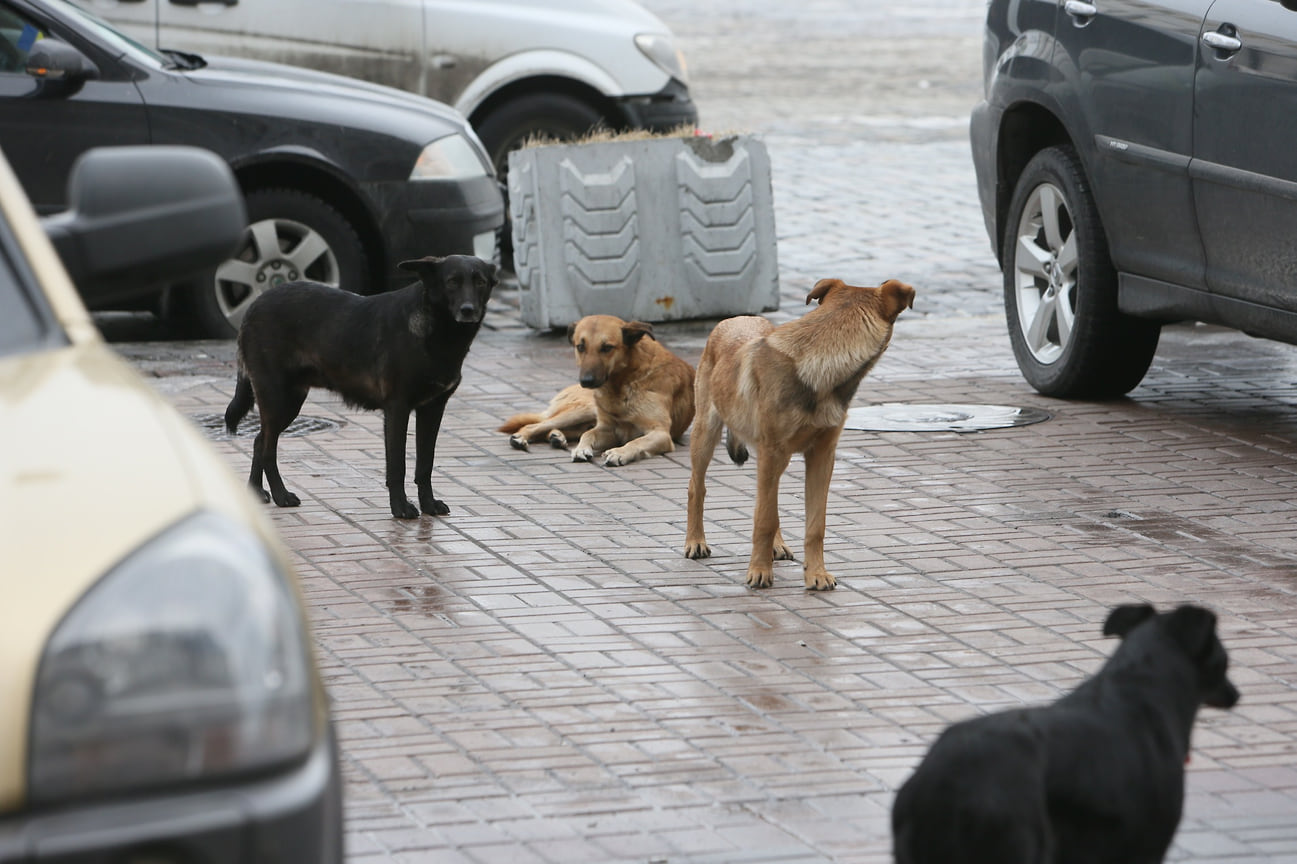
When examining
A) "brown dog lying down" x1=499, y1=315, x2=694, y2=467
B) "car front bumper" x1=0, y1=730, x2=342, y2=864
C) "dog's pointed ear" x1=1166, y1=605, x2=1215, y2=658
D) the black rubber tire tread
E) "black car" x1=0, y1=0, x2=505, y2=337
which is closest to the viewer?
"car front bumper" x1=0, y1=730, x2=342, y2=864

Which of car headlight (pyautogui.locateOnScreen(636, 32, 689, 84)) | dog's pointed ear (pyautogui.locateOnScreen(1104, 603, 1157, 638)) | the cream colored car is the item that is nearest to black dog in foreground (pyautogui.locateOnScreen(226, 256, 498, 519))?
dog's pointed ear (pyautogui.locateOnScreen(1104, 603, 1157, 638))

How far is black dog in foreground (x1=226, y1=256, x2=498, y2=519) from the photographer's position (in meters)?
7.38

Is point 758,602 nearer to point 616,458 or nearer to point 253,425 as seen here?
point 616,458

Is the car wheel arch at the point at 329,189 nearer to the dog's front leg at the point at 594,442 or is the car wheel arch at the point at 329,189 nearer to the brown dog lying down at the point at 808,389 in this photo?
the dog's front leg at the point at 594,442

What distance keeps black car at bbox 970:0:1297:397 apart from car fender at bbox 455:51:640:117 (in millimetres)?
3600

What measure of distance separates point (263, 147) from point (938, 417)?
4.12 m


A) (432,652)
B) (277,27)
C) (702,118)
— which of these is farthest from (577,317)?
(702,118)

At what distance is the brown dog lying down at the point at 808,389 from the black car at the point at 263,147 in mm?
4589

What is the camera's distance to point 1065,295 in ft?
30.1

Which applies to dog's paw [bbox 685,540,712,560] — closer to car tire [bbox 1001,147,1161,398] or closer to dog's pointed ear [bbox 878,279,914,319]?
dog's pointed ear [bbox 878,279,914,319]

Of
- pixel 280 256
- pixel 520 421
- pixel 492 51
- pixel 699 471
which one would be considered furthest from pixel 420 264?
pixel 492 51

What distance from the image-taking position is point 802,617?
6023 mm

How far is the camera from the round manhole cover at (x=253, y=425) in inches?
345

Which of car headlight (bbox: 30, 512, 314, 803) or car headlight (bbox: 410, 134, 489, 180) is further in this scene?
car headlight (bbox: 410, 134, 489, 180)
